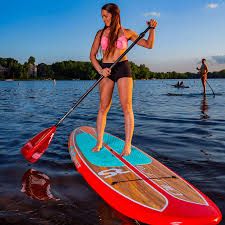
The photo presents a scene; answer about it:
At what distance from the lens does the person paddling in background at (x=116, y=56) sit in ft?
15.9

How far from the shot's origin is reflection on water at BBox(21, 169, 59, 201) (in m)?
4.26

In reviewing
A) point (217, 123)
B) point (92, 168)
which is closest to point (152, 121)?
point (217, 123)

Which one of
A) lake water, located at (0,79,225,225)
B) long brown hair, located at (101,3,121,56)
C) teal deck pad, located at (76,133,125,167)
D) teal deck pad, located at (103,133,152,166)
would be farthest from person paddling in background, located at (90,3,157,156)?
lake water, located at (0,79,225,225)

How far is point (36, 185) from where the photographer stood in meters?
4.70

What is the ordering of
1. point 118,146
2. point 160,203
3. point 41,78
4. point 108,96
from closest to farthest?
point 160,203 → point 108,96 → point 118,146 → point 41,78

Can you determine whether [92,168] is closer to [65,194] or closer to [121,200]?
[65,194]

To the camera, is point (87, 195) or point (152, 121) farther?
point (152, 121)

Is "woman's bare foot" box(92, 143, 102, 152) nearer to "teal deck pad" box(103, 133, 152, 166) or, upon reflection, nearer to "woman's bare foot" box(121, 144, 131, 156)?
"teal deck pad" box(103, 133, 152, 166)

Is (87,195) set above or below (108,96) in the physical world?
below

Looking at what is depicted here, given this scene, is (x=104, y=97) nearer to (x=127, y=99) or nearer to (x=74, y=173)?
(x=127, y=99)

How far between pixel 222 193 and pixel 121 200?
1.52 m

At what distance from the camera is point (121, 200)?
11.6 ft

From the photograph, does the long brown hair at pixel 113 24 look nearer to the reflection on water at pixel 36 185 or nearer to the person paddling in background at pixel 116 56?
the person paddling in background at pixel 116 56

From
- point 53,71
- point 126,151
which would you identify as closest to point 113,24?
point 126,151
